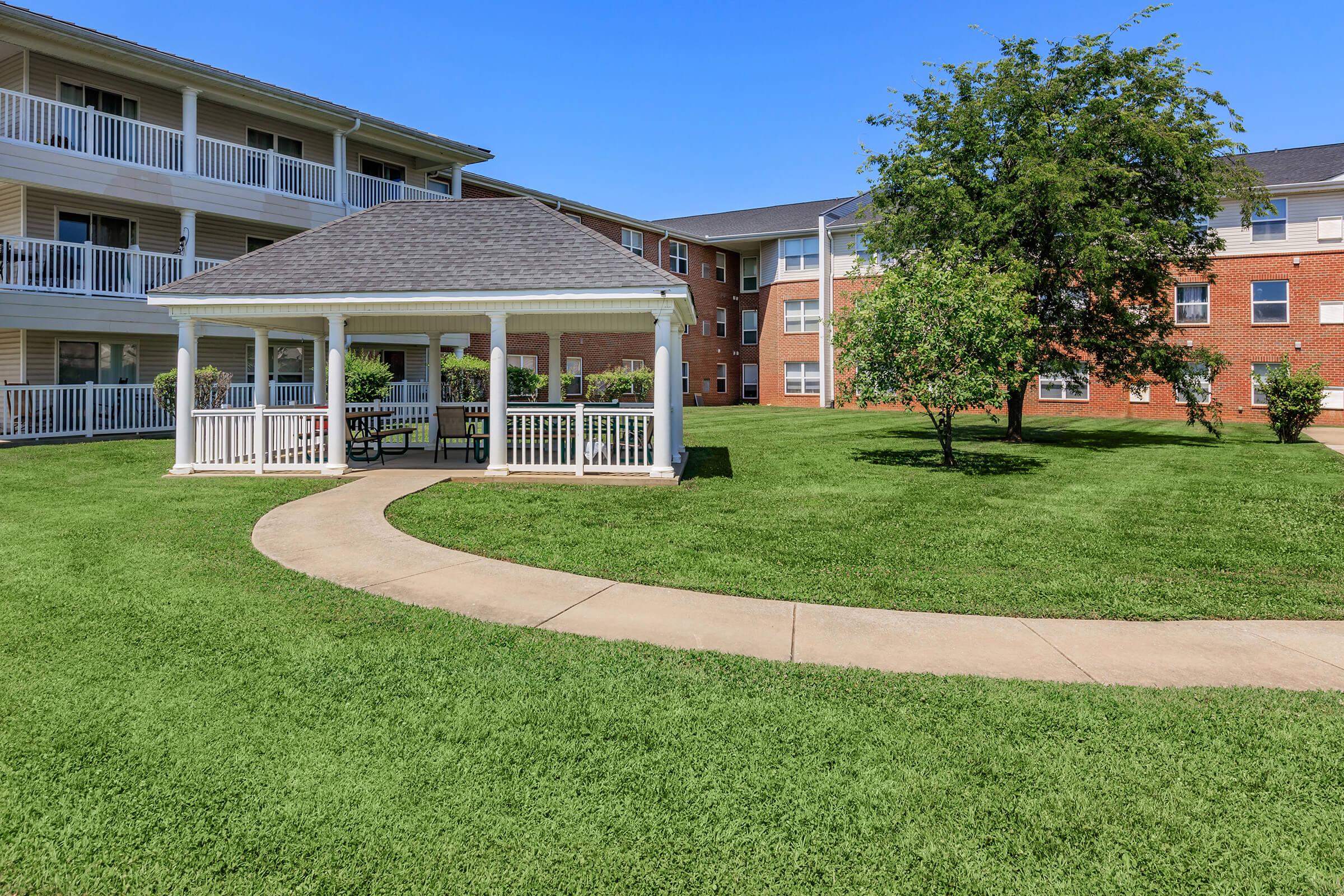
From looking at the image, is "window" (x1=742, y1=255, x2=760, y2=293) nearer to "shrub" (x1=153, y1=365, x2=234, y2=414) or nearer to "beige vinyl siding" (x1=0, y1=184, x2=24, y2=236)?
"shrub" (x1=153, y1=365, x2=234, y2=414)

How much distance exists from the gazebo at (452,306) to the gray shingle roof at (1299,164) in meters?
29.5

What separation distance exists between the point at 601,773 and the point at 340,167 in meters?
23.9

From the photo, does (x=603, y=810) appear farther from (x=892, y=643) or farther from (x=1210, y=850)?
(x=892, y=643)

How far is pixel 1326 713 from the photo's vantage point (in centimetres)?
378

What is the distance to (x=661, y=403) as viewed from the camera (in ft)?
39.8

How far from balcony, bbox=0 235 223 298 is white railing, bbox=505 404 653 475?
12439mm

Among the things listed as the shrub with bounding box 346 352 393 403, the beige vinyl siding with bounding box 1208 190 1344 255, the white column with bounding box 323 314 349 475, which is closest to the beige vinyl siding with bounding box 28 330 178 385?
the shrub with bounding box 346 352 393 403

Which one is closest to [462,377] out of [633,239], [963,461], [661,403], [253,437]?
[253,437]

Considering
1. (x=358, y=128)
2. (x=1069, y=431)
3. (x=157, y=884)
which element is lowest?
(x=157, y=884)

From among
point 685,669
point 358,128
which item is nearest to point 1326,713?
point 685,669

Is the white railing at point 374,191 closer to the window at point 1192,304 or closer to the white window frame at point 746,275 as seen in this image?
the white window frame at point 746,275

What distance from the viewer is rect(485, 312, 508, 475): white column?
40.4ft

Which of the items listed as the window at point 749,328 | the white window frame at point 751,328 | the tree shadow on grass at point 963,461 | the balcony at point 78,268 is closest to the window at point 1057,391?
the white window frame at point 751,328

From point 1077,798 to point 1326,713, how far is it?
6.02 feet
